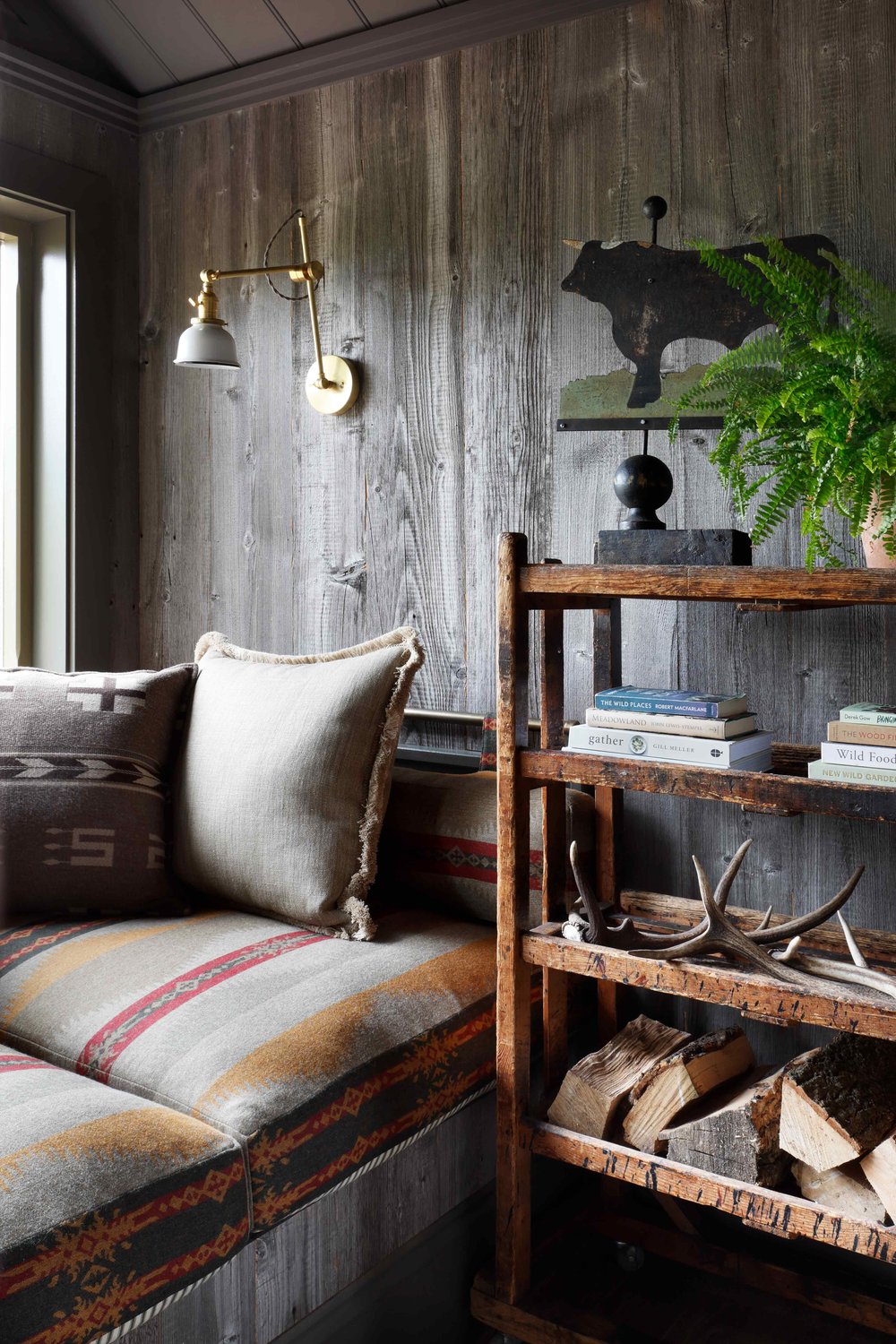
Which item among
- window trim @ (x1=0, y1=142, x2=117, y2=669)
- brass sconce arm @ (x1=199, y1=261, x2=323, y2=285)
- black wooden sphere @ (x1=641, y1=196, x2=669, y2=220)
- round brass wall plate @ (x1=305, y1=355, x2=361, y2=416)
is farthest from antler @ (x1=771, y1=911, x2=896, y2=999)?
window trim @ (x1=0, y1=142, x2=117, y2=669)

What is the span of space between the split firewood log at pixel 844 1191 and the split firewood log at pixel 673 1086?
17 centimetres

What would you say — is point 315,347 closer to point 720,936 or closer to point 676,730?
point 676,730

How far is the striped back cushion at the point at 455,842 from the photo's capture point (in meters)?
1.84

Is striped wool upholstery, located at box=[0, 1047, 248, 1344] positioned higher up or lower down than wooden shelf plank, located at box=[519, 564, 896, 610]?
lower down

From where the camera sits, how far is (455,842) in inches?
73.9

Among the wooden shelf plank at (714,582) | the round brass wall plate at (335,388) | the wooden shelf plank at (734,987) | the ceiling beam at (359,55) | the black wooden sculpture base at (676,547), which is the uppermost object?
the ceiling beam at (359,55)

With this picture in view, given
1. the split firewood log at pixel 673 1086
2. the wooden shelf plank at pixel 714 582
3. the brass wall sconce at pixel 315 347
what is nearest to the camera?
the wooden shelf plank at pixel 714 582

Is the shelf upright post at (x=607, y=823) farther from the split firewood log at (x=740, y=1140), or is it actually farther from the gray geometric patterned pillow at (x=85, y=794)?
the gray geometric patterned pillow at (x=85, y=794)

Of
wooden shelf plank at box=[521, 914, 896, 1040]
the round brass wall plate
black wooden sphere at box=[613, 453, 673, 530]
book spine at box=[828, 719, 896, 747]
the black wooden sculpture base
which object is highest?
the round brass wall plate

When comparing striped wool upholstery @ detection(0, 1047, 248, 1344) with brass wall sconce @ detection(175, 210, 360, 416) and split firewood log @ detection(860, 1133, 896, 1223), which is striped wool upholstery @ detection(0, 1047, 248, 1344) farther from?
brass wall sconce @ detection(175, 210, 360, 416)

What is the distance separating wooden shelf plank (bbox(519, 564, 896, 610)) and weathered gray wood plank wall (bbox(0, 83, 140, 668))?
1441 millimetres

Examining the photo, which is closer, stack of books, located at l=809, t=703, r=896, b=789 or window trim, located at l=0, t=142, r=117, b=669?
stack of books, located at l=809, t=703, r=896, b=789

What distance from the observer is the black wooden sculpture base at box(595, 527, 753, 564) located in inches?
57.1

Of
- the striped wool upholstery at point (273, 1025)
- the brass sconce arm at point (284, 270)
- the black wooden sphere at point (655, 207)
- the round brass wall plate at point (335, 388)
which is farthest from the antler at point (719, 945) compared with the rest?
the brass sconce arm at point (284, 270)
